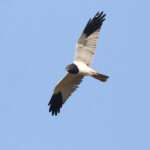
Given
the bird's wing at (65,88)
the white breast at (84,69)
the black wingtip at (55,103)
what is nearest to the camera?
the white breast at (84,69)

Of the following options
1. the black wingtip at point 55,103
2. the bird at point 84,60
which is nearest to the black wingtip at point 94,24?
the bird at point 84,60

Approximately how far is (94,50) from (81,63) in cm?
59

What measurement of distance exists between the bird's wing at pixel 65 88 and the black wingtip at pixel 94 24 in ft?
5.03

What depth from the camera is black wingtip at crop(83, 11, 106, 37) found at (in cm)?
1509

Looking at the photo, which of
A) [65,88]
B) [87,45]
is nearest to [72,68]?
[87,45]

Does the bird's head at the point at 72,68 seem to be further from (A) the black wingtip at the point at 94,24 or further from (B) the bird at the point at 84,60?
(A) the black wingtip at the point at 94,24

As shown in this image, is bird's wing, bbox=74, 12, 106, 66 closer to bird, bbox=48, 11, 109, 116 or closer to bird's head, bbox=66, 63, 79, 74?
bird, bbox=48, 11, 109, 116

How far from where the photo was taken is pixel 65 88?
15.8m

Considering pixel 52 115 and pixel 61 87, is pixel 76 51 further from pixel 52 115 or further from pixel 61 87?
pixel 52 115

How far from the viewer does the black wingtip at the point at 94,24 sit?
49.5ft

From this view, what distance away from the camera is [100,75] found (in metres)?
14.8

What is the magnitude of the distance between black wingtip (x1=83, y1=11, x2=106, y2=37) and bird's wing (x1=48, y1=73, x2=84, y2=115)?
60.4 inches

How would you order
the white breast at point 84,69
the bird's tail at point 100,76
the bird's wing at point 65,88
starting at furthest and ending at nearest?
the bird's wing at point 65,88
the white breast at point 84,69
the bird's tail at point 100,76

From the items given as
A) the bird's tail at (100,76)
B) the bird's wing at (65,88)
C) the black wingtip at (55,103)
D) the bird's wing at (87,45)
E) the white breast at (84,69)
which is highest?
the bird's wing at (87,45)
